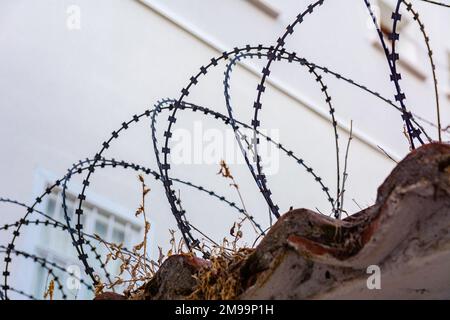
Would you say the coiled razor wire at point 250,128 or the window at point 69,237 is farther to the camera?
the window at point 69,237

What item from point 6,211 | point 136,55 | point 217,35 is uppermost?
point 217,35

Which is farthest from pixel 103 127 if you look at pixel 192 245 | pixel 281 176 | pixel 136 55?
pixel 192 245

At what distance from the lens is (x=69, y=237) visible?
27.4 feet

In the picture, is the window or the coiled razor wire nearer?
the coiled razor wire

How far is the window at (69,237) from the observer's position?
7.97m

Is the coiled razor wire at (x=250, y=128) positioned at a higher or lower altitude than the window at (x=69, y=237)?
lower

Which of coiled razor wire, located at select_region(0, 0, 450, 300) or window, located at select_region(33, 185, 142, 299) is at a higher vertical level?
window, located at select_region(33, 185, 142, 299)

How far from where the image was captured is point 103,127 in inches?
362

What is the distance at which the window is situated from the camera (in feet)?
26.2

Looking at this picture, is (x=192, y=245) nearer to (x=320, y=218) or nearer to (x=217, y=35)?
(x=320, y=218)

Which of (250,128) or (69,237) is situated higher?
(69,237)

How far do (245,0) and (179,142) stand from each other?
2.83 metres

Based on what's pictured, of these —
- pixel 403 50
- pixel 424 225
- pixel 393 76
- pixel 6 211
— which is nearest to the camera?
pixel 424 225

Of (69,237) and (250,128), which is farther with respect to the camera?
(69,237)
